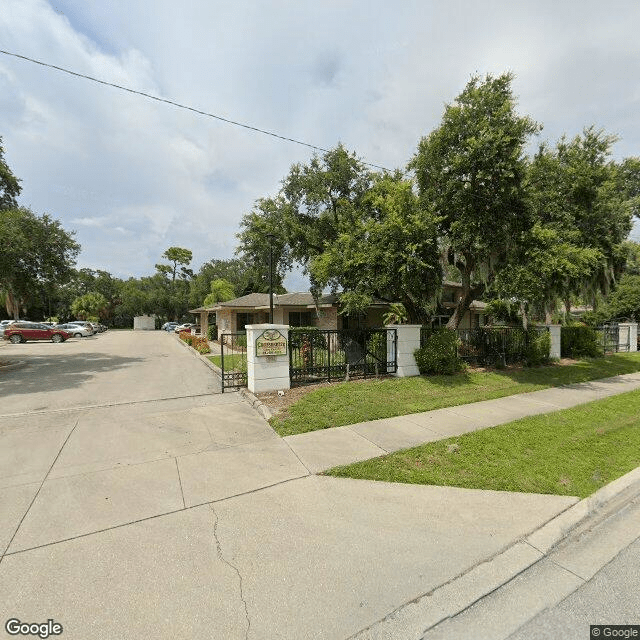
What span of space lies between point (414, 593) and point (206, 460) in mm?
3187

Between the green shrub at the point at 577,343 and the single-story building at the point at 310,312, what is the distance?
202 inches

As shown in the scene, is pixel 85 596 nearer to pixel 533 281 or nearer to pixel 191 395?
pixel 191 395

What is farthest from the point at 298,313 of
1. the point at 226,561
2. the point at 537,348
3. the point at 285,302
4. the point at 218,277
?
the point at 218,277

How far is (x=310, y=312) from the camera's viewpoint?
2202 centimetres

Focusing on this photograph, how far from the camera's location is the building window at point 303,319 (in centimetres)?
2177

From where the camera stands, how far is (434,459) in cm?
461

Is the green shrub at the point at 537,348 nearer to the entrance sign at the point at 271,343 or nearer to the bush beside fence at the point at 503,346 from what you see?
the bush beside fence at the point at 503,346

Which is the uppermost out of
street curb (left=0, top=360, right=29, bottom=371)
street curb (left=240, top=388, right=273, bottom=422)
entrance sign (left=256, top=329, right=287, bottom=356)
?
entrance sign (left=256, top=329, right=287, bottom=356)

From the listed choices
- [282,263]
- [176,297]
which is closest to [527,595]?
[282,263]

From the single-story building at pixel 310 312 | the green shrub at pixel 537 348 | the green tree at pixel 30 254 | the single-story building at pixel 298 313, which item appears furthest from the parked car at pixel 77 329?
the green shrub at pixel 537 348

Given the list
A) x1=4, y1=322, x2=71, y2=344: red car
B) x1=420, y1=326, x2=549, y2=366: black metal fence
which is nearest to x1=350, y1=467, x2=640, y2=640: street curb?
x1=420, y1=326, x2=549, y2=366: black metal fence

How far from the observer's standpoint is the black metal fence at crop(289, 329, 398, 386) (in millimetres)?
9250

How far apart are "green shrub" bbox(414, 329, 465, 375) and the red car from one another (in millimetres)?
27799

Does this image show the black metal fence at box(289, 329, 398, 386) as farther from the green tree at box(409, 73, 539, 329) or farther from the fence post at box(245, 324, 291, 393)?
the green tree at box(409, 73, 539, 329)
